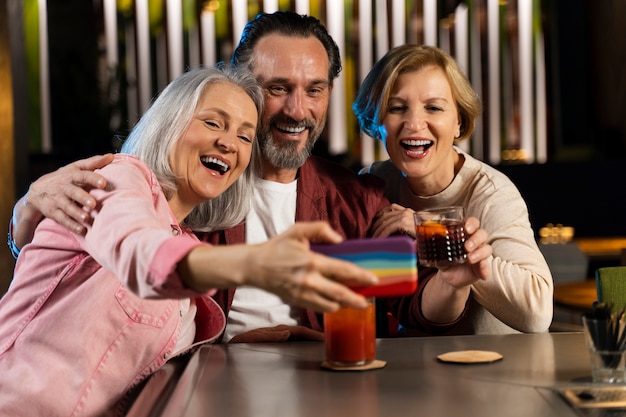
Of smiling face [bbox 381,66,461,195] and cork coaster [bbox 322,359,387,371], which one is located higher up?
smiling face [bbox 381,66,461,195]

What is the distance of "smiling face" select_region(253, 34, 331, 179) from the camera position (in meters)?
2.57

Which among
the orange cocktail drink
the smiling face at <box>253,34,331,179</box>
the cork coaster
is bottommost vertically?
the cork coaster

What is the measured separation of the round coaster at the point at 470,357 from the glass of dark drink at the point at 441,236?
0.80ft

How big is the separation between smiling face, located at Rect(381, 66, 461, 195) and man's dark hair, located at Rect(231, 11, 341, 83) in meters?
0.26

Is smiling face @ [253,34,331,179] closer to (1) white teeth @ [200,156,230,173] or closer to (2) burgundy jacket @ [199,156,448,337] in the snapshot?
(2) burgundy jacket @ [199,156,448,337]

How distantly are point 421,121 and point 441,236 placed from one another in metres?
0.66

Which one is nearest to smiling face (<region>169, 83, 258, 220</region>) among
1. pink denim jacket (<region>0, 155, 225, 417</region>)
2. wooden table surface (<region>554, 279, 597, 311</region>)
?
pink denim jacket (<region>0, 155, 225, 417</region>)

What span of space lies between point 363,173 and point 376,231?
36 cm

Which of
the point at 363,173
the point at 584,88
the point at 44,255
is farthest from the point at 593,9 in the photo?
the point at 44,255

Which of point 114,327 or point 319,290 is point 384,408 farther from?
point 114,327

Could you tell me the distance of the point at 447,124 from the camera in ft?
8.42

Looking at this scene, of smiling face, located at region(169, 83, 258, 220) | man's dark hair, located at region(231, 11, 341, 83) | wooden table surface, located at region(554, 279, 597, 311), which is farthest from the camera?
wooden table surface, located at region(554, 279, 597, 311)

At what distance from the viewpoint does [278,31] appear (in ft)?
8.77

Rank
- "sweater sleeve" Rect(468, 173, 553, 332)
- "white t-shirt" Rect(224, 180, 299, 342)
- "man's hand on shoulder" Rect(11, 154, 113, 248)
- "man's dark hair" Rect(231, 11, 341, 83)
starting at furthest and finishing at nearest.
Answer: "man's dark hair" Rect(231, 11, 341, 83), "white t-shirt" Rect(224, 180, 299, 342), "sweater sleeve" Rect(468, 173, 553, 332), "man's hand on shoulder" Rect(11, 154, 113, 248)
